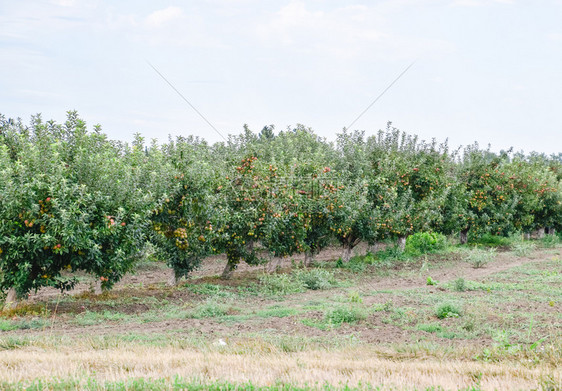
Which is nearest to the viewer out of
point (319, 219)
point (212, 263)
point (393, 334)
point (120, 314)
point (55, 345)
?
point (55, 345)

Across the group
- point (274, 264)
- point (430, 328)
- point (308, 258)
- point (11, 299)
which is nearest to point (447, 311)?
point (430, 328)

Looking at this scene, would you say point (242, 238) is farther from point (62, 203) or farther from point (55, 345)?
point (55, 345)

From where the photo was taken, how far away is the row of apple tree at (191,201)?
11.1m

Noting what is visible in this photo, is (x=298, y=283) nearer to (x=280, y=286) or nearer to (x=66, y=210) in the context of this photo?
(x=280, y=286)

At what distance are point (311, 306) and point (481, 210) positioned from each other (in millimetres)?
23297

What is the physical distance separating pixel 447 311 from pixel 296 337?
146 inches

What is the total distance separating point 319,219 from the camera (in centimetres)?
2027

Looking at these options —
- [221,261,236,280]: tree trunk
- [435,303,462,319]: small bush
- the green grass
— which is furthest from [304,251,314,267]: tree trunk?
the green grass

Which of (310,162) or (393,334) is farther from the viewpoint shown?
(310,162)

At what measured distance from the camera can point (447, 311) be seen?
1035 cm

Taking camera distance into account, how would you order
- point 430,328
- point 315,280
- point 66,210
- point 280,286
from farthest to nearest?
point 315,280, point 280,286, point 66,210, point 430,328

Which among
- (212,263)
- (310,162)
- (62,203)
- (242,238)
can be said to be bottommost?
(212,263)

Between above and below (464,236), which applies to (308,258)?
above

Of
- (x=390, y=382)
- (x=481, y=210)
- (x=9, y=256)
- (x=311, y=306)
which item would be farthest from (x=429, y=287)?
(x=481, y=210)
